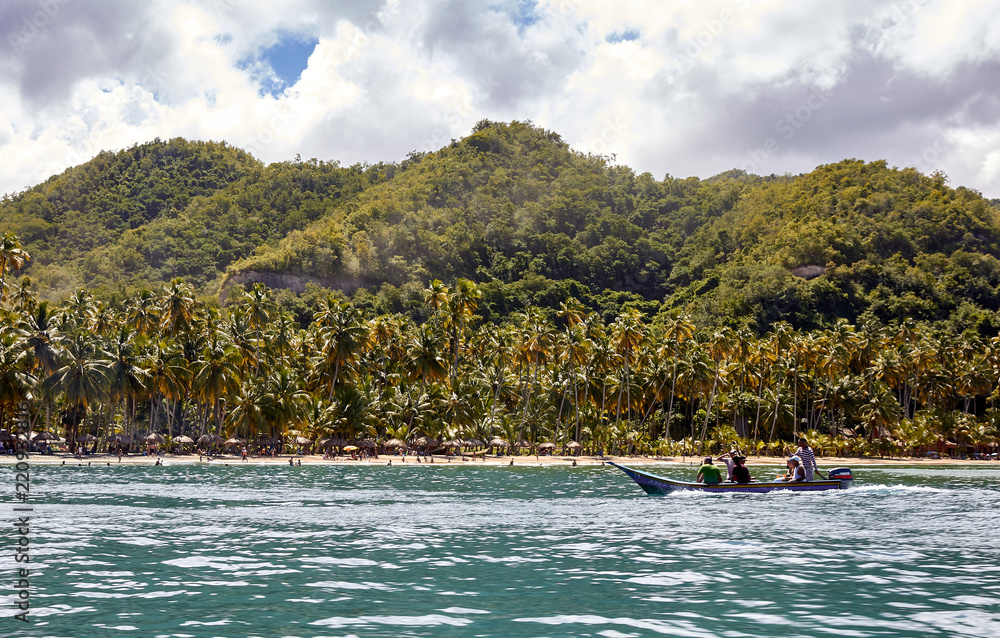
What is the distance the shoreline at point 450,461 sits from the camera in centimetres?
7812

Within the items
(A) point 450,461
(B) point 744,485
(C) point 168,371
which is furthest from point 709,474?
(C) point 168,371

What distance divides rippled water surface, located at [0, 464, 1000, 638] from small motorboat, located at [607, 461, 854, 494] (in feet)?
2.24

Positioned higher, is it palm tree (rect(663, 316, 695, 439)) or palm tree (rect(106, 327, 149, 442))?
palm tree (rect(663, 316, 695, 439))

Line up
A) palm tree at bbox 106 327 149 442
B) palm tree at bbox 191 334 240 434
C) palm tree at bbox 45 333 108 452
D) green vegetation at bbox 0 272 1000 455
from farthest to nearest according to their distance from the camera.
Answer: palm tree at bbox 191 334 240 434 → green vegetation at bbox 0 272 1000 455 → palm tree at bbox 106 327 149 442 → palm tree at bbox 45 333 108 452

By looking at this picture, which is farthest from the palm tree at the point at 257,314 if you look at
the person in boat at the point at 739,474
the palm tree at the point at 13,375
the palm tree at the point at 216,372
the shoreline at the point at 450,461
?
the person in boat at the point at 739,474

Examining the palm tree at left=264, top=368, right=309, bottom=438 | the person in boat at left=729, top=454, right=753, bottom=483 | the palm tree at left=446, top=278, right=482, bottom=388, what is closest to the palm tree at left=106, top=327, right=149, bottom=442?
the palm tree at left=264, top=368, right=309, bottom=438

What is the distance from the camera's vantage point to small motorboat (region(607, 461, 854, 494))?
41.2 m

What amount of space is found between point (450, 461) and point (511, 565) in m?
67.9

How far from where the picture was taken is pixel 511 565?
879 inches

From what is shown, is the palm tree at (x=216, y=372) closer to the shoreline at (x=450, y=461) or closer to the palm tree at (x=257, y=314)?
the shoreline at (x=450, y=461)

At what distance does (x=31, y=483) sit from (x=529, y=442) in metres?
62.9

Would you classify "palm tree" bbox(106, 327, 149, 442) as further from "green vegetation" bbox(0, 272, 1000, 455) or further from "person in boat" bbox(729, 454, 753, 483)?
"person in boat" bbox(729, 454, 753, 483)

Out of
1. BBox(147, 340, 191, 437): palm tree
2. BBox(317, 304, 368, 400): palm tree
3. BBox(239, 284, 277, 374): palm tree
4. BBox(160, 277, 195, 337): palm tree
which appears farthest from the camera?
BBox(239, 284, 277, 374): palm tree

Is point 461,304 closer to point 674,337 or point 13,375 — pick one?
point 674,337
